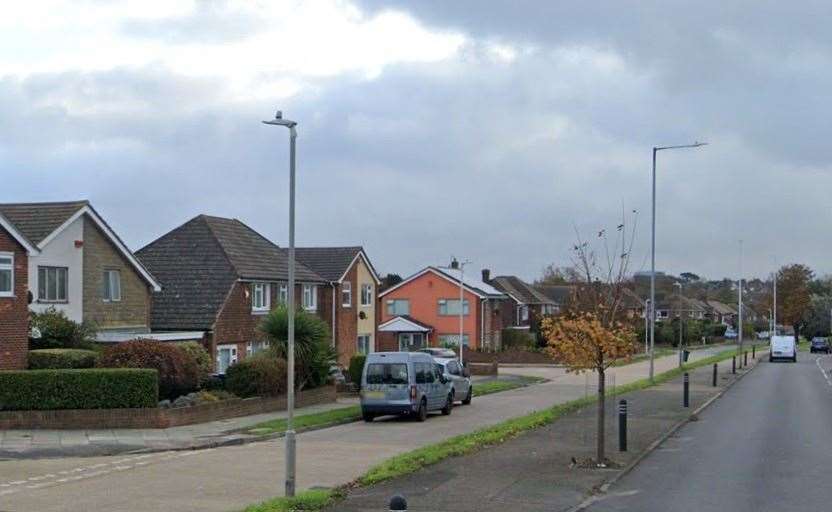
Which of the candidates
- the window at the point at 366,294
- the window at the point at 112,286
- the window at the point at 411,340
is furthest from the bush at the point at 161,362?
the window at the point at 411,340

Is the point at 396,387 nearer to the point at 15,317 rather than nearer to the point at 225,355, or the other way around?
the point at 15,317

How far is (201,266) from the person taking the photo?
Result: 42.0 m

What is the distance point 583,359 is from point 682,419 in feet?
34.1

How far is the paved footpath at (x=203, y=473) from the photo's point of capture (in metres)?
14.5

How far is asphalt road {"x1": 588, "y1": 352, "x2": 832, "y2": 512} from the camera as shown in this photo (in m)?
14.5

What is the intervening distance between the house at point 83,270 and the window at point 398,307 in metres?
40.5

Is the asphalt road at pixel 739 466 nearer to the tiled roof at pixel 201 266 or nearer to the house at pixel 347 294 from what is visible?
the tiled roof at pixel 201 266

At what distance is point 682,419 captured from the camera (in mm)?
27875

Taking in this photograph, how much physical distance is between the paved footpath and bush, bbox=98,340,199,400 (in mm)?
4842

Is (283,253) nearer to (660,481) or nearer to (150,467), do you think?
(150,467)

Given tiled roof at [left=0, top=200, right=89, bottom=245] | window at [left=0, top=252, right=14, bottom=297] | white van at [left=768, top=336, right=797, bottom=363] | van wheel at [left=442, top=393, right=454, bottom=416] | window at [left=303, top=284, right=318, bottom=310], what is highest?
tiled roof at [left=0, top=200, right=89, bottom=245]

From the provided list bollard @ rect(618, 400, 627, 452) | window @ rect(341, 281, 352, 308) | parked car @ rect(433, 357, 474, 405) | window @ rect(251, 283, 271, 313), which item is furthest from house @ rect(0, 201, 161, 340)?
bollard @ rect(618, 400, 627, 452)

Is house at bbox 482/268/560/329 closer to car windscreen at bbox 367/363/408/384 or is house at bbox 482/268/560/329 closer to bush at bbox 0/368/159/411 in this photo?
car windscreen at bbox 367/363/408/384

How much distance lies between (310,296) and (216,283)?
8937 mm
